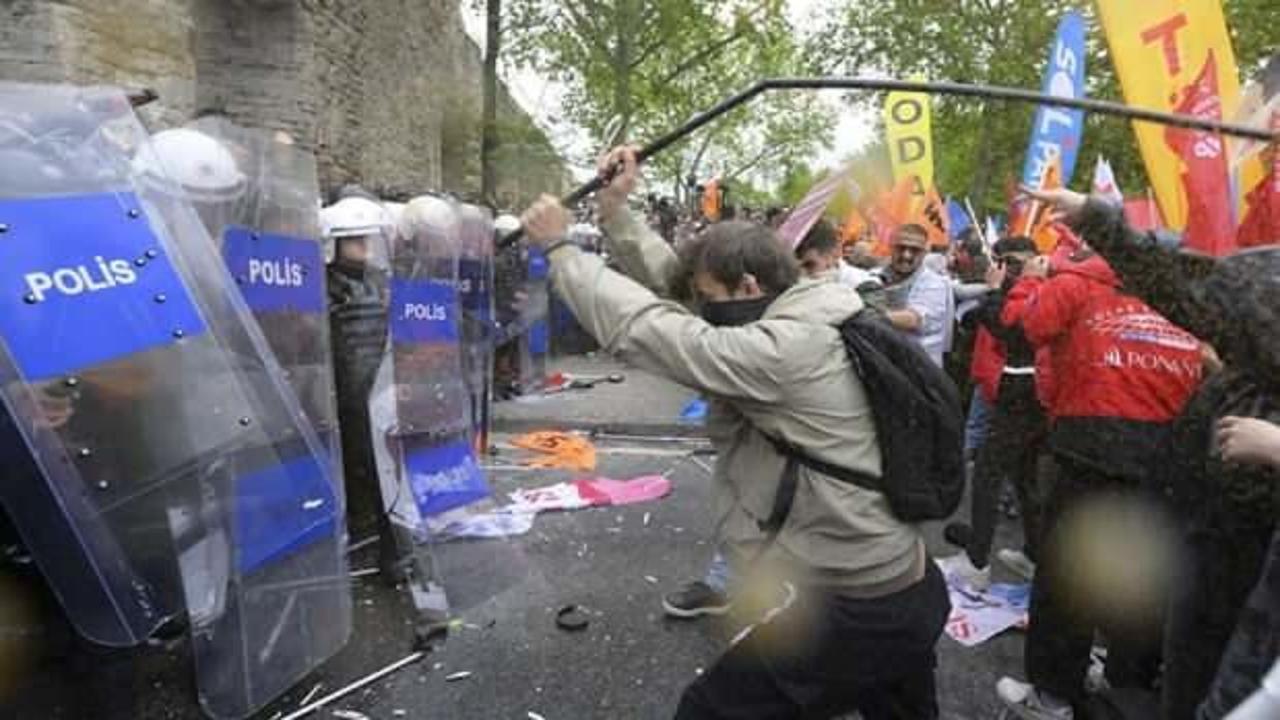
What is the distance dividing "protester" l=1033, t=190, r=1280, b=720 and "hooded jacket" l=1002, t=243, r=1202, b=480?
0.62 m

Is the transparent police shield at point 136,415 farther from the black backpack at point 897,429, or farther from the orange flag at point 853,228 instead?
the orange flag at point 853,228

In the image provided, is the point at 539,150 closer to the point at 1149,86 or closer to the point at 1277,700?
the point at 1149,86

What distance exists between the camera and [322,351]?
3.32 meters

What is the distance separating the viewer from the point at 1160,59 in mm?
2842

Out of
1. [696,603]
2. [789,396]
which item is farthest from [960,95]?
[696,603]

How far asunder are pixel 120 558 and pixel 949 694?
284cm

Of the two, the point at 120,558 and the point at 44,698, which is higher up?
the point at 120,558

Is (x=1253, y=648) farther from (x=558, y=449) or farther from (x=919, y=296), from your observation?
(x=558, y=449)

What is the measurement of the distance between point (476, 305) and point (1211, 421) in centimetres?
463

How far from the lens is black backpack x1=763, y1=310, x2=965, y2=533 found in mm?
1886

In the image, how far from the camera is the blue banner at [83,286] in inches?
81.5

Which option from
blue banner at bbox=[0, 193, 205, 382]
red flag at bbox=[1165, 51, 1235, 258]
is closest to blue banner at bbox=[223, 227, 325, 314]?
blue banner at bbox=[0, 193, 205, 382]

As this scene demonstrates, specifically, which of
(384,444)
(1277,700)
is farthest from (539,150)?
(1277,700)

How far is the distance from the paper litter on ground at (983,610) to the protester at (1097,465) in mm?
725
